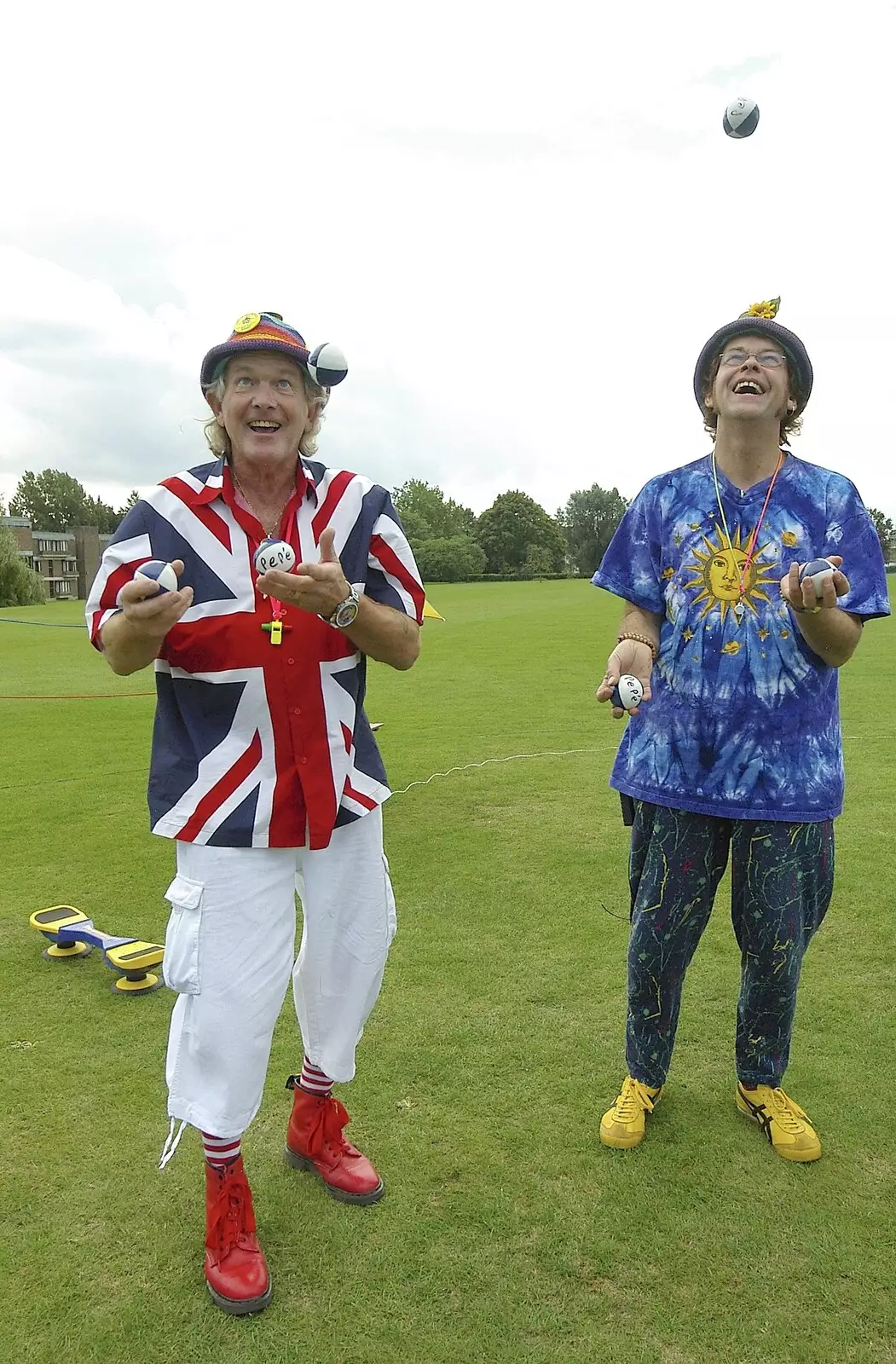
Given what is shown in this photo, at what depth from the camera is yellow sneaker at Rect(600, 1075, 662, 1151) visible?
111 inches

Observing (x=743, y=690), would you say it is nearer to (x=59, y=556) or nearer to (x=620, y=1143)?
(x=620, y=1143)

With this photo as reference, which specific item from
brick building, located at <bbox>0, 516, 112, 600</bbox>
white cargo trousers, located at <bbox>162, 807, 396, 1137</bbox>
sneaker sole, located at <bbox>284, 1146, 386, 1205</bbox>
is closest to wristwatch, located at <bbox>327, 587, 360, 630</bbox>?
white cargo trousers, located at <bbox>162, 807, 396, 1137</bbox>

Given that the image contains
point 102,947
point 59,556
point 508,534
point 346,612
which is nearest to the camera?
point 346,612

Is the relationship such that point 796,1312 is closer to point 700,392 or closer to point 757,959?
point 757,959

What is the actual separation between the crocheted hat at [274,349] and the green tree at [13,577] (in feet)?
125

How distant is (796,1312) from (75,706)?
10163mm

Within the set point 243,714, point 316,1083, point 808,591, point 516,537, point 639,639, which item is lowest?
point 316,1083

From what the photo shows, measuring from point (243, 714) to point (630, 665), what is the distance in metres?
1.03

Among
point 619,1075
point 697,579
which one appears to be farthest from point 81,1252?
point 697,579

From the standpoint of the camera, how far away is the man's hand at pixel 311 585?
2.10 metres

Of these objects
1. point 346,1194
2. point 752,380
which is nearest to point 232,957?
point 346,1194

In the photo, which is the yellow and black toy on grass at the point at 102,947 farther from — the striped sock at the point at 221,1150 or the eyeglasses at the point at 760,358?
the eyeglasses at the point at 760,358

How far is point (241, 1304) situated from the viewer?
88.1 inches

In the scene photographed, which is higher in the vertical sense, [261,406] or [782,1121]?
[261,406]
